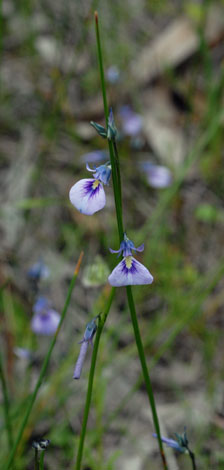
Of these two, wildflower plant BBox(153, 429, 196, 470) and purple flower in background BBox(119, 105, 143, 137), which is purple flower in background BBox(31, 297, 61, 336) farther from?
purple flower in background BBox(119, 105, 143, 137)

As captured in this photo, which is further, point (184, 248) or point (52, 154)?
point (52, 154)

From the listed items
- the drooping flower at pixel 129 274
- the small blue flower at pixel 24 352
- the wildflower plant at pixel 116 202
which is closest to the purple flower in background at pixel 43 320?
the small blue flower at pixel 24 352

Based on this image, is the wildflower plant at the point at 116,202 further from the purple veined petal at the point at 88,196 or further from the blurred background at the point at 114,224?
the blurred background at the point at 114,224

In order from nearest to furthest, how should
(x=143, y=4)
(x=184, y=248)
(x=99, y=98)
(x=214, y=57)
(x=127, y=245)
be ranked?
(x=127, y=245) → (x=184, y=248) → (x=99, y=98) → (x=214, y=57) → (x=143, y=4)

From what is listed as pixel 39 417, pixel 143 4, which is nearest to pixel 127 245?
pixel 39 417

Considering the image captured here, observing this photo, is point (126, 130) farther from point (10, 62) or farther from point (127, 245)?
point (127, 245)

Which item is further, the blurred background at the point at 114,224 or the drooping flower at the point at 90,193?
the blurred background at the point at 114,224
